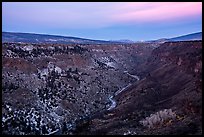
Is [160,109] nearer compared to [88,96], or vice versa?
[160,109]

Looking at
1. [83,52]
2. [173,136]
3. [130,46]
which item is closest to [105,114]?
[173,136]

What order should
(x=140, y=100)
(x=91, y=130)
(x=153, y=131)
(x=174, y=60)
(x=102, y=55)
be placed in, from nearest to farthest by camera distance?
(x=153, y=131) < (x=91, y=130) < (x=140, y=100) < (x=174, y=60) < (x=102, y=55)

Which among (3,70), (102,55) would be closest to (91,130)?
(3,70)

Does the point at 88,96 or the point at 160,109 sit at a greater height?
the point at 160,109

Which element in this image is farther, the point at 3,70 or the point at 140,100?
the point at 3,70

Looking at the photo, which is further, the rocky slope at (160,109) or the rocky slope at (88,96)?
the rocky slope at (88,96)

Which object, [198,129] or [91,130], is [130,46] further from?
[198,129]

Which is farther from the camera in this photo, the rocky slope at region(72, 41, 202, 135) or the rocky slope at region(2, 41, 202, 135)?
the rocky slope at region(2, 41, 202, 135)

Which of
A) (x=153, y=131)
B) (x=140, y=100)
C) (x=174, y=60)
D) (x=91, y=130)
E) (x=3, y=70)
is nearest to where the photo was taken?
(x=153, y=131)

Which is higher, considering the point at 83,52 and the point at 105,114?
the point at 83,52
